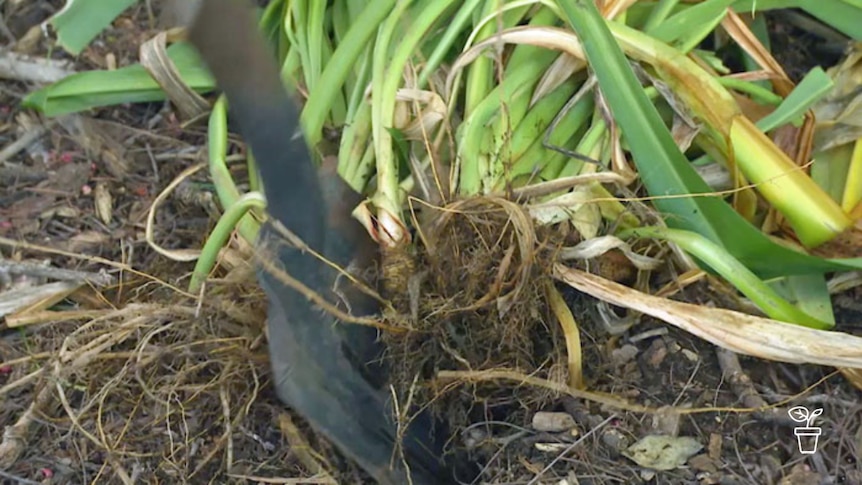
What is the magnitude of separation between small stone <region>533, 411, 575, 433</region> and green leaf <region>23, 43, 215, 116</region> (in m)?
0.58

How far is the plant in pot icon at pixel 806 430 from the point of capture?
0.91 metres

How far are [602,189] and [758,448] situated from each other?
303 millimetres

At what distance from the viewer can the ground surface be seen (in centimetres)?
91

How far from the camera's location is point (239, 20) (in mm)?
637

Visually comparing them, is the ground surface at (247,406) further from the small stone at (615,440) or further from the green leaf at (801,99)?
the green leaf at (801,99)

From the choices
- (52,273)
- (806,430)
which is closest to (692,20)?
(806,430)

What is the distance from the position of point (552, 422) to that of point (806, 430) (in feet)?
0.81

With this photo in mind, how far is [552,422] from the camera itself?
922 millimetres

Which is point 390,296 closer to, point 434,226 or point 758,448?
point 434,226

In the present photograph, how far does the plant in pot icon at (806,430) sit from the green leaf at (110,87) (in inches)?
30.2

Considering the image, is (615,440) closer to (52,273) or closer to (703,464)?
(703,464)

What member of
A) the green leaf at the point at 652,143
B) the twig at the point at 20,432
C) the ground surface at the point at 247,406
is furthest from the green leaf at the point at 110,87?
the green leaf at the point at 652,143

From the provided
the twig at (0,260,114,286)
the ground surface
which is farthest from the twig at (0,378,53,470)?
the twig at (0,260,114,286)

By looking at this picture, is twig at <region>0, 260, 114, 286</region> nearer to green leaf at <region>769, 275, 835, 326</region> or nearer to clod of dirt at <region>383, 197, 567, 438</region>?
clod of dirt at <region>383, 197, 567, 438</region>
